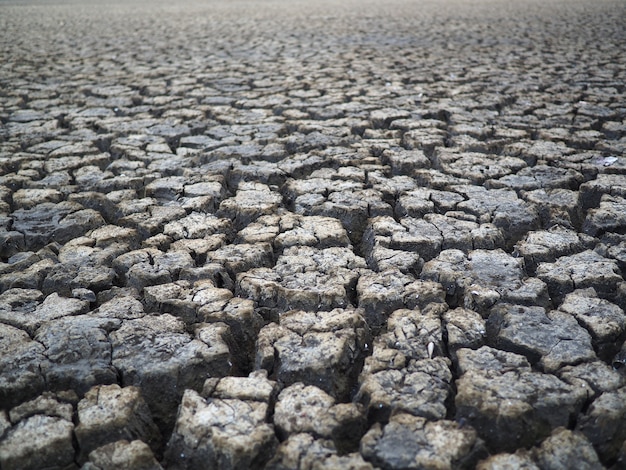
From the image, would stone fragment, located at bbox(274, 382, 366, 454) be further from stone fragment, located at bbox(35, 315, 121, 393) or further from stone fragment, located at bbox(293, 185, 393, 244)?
stone fragment, located at bbox(293, 185, 393, 244)

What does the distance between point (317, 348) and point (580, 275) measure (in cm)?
93

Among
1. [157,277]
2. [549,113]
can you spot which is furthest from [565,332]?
[549,113]

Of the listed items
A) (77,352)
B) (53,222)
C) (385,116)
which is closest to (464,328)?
(77,352)

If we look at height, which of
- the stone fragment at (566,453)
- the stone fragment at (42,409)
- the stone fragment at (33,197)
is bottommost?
the stone fragment at (566,453)

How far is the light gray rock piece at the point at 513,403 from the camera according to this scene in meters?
1.27

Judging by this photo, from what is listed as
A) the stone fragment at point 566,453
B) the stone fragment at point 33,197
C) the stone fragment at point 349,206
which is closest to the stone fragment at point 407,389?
the stone fragment at point 566,453

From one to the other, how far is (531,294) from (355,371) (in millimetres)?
642

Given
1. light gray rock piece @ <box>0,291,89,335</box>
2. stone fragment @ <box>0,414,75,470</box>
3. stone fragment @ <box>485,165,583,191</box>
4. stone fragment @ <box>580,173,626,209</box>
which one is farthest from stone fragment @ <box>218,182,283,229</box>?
stone fragment @ <box>580,173,626,209</box>

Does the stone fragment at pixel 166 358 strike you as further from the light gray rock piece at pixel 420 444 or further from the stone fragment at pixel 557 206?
the stone fragment at pixel 557 206

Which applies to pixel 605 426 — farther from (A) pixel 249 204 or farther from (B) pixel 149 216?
(B) pixel 149 216

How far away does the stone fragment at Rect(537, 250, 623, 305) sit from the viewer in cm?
183

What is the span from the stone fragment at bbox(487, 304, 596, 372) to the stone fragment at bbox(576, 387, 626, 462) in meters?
0.16

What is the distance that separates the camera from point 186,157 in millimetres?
3129

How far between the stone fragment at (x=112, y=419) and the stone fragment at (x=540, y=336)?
91cm
